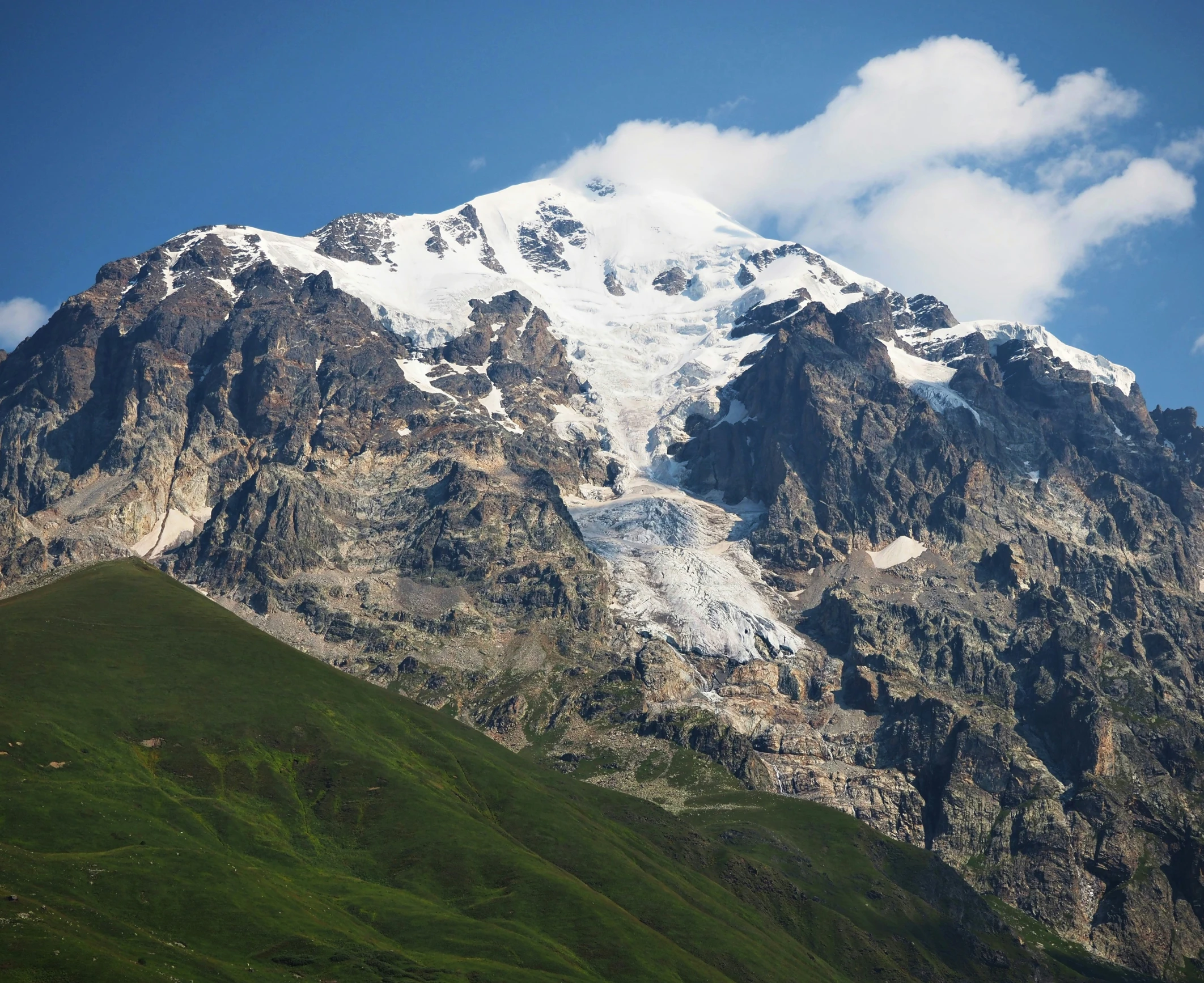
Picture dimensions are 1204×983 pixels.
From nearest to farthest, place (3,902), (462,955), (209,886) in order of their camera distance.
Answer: (3,902) → (209,886) → (462,955)

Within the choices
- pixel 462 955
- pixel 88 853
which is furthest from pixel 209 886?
pixel 462 955

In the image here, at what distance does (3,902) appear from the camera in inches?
5231

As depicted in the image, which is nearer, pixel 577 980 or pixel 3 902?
pixel 3 902

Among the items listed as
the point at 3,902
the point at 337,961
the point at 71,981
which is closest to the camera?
the point at 71,981

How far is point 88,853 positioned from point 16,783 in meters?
29.3

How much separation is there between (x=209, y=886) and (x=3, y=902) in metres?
47.6

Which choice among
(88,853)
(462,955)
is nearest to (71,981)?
(88,853)

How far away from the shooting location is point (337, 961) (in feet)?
547

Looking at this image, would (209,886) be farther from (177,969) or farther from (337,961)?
(177,969)

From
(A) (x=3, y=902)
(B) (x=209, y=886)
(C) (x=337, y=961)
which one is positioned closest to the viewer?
(A) (x=3, y=902)

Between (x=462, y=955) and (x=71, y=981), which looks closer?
(x=71, y=981)

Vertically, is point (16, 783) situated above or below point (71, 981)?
above

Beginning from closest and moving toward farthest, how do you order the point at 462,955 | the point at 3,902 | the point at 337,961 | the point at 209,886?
1. the point at 3,902
2. the point at 337,961
3. the point at 209,886
4. the point at 462,955

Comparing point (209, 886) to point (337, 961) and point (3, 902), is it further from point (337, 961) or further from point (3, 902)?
point (3, 902)
